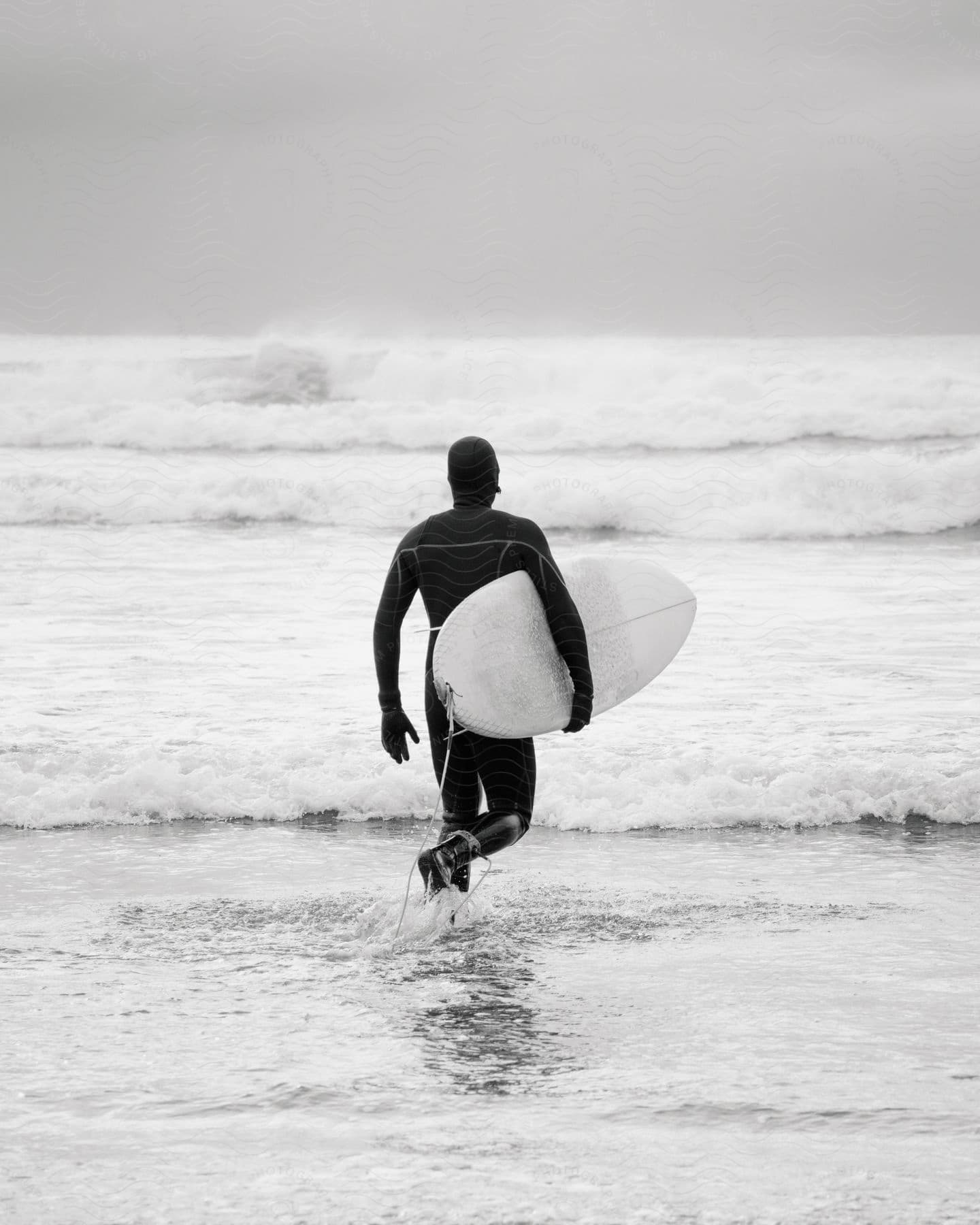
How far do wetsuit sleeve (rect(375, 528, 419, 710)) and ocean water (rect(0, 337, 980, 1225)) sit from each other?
0.69 meters

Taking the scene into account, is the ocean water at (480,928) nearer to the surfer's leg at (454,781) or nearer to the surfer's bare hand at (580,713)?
the surfer's leg at (454,781)

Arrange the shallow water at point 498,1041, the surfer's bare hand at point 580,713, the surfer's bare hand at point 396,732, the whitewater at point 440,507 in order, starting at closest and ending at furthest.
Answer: the shallow water at point 498,1041, the surfer's bare hand at point 580,713, the surfer's bare hand at point 396,732, the whitewater at point 440,507

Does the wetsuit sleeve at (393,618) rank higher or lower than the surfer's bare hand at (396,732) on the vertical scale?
higher

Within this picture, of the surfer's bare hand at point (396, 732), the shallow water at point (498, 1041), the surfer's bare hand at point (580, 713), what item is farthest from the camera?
the surfer's bare hand at point (396, 732)

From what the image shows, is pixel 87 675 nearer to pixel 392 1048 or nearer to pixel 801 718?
pixel 801 718

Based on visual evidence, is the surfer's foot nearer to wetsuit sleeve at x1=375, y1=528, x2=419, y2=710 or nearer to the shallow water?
the shallow water

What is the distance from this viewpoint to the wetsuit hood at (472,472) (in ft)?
13.2

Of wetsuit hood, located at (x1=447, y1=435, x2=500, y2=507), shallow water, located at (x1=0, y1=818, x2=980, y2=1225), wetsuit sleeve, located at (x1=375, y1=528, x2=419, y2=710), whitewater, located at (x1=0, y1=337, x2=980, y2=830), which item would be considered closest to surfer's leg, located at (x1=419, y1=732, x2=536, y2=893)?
shallow water, located at (x1=0, y1=818, x2=980, y2=1225)

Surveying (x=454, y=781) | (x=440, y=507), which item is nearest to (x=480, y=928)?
(x=454, y=781)

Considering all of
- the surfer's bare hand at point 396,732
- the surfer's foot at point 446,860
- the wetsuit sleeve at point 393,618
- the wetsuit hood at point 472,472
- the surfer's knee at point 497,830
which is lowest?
the surfer's foot at point 446,860

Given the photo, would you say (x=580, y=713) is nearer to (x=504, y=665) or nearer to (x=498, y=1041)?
(x=504, y=665)

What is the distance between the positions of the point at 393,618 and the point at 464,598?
0.23 m

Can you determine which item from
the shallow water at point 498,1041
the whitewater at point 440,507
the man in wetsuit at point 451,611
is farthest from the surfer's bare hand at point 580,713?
the whitewater at point 440,507

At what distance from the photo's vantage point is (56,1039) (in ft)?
10.1
